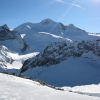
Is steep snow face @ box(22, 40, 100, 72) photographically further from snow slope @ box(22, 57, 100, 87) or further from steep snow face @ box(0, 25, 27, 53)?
steep snow face @ box(0, 25, 27, 53)

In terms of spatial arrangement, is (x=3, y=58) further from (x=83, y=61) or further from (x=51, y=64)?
(x=83, y=61)

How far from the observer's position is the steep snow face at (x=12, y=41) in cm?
16386

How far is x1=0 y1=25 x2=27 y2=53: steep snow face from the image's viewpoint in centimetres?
16386

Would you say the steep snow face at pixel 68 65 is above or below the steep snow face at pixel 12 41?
below

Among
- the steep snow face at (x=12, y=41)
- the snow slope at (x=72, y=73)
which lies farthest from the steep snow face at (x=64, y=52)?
the steep snow face at (x=12, y=41)

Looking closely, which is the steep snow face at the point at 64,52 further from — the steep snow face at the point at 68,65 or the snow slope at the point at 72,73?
the snow slope at the point at 72,73

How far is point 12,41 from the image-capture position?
171250mm

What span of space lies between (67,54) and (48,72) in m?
10.5

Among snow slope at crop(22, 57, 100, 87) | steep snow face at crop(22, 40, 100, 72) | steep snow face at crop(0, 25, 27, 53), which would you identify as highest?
steep snow face at crop(0, 25, 27, 53)

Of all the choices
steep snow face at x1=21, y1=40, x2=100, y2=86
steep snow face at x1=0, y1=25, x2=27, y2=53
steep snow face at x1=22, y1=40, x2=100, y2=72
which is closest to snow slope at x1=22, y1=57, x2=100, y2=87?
steep snow face at x1=21, y1=40, x2=100, y2=86

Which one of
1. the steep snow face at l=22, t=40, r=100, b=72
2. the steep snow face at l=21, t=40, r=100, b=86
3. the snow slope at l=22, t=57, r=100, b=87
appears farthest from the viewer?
the steep snow face at l=22, t=40, r=100, b=72

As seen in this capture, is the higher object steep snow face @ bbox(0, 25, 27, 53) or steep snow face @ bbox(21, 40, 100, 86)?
steep snow face @ bbox(0, 25, 27, 53)

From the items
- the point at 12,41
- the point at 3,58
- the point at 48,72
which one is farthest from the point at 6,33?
the point at 48,72

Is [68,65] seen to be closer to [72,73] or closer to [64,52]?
[72,73]
